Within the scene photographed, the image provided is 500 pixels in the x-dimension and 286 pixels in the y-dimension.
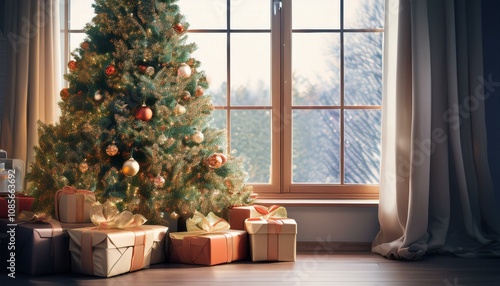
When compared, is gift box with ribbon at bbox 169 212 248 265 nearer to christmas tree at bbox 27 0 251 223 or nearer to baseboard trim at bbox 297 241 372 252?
christmas tree at bbox 27 0 251 223

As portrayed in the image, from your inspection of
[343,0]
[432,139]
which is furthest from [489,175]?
[343,0]

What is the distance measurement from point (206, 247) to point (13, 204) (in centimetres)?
102

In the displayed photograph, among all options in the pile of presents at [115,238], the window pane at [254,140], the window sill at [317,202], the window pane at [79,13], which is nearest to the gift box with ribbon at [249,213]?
the pile of presents at [115,238]

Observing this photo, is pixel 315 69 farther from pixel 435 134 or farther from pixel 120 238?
pixel 120 238

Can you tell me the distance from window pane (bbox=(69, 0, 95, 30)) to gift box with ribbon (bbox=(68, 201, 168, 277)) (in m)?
1.48

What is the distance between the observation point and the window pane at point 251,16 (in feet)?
13.9

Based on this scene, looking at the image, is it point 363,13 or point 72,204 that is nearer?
point 72,204

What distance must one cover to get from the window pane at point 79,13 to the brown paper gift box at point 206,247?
1629 millimetres

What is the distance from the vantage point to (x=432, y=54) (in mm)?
3934

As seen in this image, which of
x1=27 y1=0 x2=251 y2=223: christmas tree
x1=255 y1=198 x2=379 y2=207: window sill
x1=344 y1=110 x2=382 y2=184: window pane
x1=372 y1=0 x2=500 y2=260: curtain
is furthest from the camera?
x1=344 y1=110 x2=382 y2=184: window pane

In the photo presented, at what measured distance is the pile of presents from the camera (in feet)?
10.2

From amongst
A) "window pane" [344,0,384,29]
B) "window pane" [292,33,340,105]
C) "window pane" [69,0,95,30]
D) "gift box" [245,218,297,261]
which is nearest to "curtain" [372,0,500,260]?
"window pane" [344,0,384,29]

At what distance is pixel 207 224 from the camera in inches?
139

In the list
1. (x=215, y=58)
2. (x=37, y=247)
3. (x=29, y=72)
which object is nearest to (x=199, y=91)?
(x=215, y=58)
